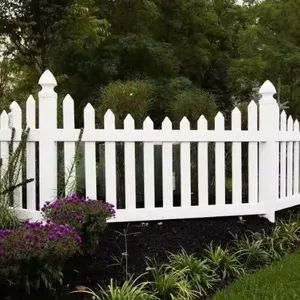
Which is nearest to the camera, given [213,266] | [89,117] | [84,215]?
[84,215]

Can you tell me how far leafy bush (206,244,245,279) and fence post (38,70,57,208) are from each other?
1.56m

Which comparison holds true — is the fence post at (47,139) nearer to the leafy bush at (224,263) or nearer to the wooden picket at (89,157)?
the wooden picket at (89,157)

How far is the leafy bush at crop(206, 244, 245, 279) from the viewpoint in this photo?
4117 millimetres

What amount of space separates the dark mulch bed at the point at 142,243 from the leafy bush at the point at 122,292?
144 millimetres

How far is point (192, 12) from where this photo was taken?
18.5 m

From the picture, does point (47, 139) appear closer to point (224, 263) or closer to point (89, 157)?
point (89, 157)

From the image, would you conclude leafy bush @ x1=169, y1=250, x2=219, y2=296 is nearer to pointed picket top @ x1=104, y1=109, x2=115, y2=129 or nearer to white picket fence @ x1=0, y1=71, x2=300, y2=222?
white picket fence @ x1=0, y1=71, x2=300, y2=222

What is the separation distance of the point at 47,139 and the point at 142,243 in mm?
1296

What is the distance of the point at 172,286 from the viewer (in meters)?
3.55

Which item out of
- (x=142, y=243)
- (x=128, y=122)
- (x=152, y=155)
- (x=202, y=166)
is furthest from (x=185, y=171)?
(x=142, y=243)

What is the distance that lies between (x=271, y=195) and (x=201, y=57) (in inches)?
533

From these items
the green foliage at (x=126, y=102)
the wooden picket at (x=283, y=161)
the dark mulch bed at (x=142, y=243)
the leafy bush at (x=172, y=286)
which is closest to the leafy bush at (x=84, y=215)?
the dark mulch bed at (x=142, y=243)

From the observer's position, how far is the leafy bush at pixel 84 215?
12.1 ft

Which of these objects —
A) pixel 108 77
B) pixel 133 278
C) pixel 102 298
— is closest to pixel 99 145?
pixel 133 278
